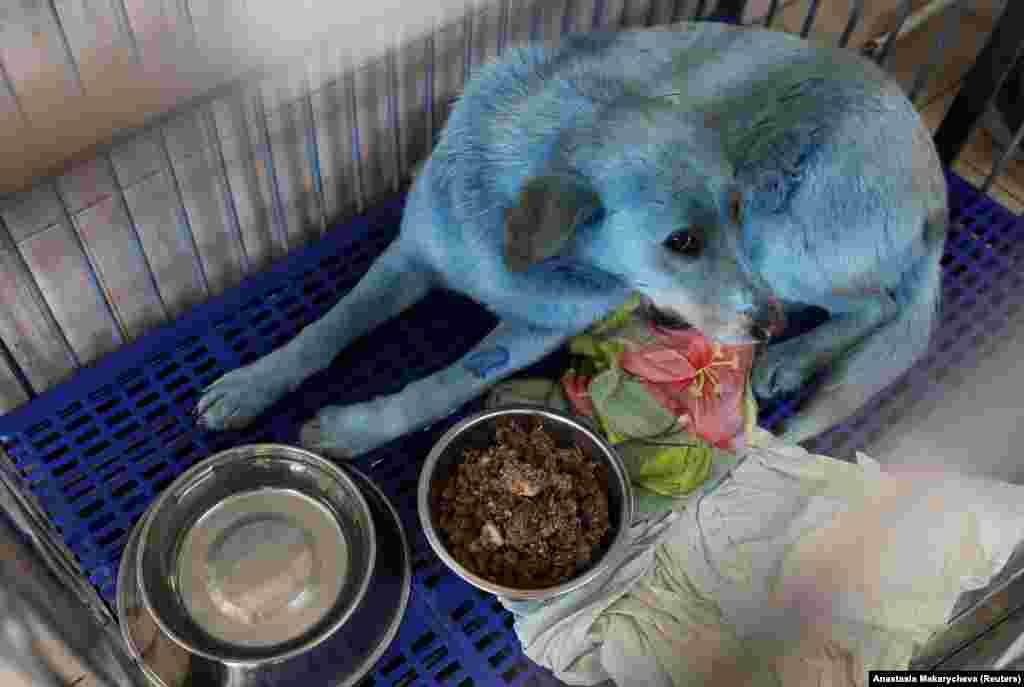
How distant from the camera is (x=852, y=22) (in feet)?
6.43

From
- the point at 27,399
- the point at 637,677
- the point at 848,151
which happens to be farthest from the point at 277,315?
the point at 848,151

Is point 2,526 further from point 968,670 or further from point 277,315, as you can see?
point 968,670

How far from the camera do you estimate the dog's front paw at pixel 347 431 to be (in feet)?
5.05

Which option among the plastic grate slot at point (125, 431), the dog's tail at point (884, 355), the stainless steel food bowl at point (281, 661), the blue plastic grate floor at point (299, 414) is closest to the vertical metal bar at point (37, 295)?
the blue plastic grate floor at point (299, 414)

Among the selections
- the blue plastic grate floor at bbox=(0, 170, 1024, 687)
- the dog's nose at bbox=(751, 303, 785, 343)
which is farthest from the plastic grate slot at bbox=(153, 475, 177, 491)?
the dog's nose at bbox=(751, 303, 785, 343)

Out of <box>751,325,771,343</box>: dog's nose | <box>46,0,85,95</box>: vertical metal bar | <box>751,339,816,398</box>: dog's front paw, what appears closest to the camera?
<box>46,0,85,95</box>: vertical metal bar

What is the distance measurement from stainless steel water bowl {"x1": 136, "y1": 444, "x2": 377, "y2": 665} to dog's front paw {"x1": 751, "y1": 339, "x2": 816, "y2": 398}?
78cm

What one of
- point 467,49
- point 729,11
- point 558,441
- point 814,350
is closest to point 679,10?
point 729,11

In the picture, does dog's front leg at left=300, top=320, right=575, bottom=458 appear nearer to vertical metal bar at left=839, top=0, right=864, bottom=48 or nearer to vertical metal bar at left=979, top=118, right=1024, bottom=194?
vertical metal bar at left=839, top=0, right=864, bottom=48

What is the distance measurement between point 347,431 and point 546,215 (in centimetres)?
55

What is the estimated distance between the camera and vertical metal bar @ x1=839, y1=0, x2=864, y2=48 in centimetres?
193

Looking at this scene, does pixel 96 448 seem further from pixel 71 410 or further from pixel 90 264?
pixel 90 264

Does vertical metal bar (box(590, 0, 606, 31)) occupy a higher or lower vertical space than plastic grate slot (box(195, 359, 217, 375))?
higher

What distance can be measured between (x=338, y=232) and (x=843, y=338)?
100 centimetres
